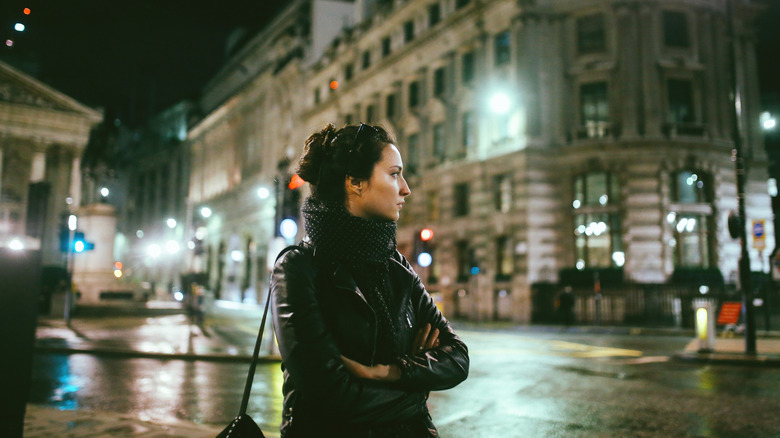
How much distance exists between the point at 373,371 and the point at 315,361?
0.24 metres

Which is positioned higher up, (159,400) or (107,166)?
(107,166)

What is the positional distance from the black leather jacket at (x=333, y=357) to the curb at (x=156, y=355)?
11.5 metres

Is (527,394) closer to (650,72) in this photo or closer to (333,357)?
(333,357)

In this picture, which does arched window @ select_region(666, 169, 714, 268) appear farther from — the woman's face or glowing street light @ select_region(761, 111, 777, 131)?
the woman's face

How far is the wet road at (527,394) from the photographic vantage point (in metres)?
6.88

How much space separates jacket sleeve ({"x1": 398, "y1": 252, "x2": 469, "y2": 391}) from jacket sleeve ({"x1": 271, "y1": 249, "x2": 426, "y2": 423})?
0.07m

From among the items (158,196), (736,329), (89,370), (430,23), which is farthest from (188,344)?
(158,196)

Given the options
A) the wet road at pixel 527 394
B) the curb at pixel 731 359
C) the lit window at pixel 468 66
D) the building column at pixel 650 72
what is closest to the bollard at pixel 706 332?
the curb at pixel 731 359

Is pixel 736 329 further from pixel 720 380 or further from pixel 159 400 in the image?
pixel 159 400

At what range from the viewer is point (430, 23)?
36188mm

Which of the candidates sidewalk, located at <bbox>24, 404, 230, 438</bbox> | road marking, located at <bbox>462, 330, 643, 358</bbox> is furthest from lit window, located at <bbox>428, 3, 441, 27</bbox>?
sidewalk, located at <bbox>24, 404, 230, 438</bbox>

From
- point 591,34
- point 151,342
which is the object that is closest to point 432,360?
point 151,342

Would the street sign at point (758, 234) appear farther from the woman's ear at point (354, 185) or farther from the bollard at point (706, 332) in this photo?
the woman's ear at point (354, 185)

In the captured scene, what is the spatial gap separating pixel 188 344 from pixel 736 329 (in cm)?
1706
